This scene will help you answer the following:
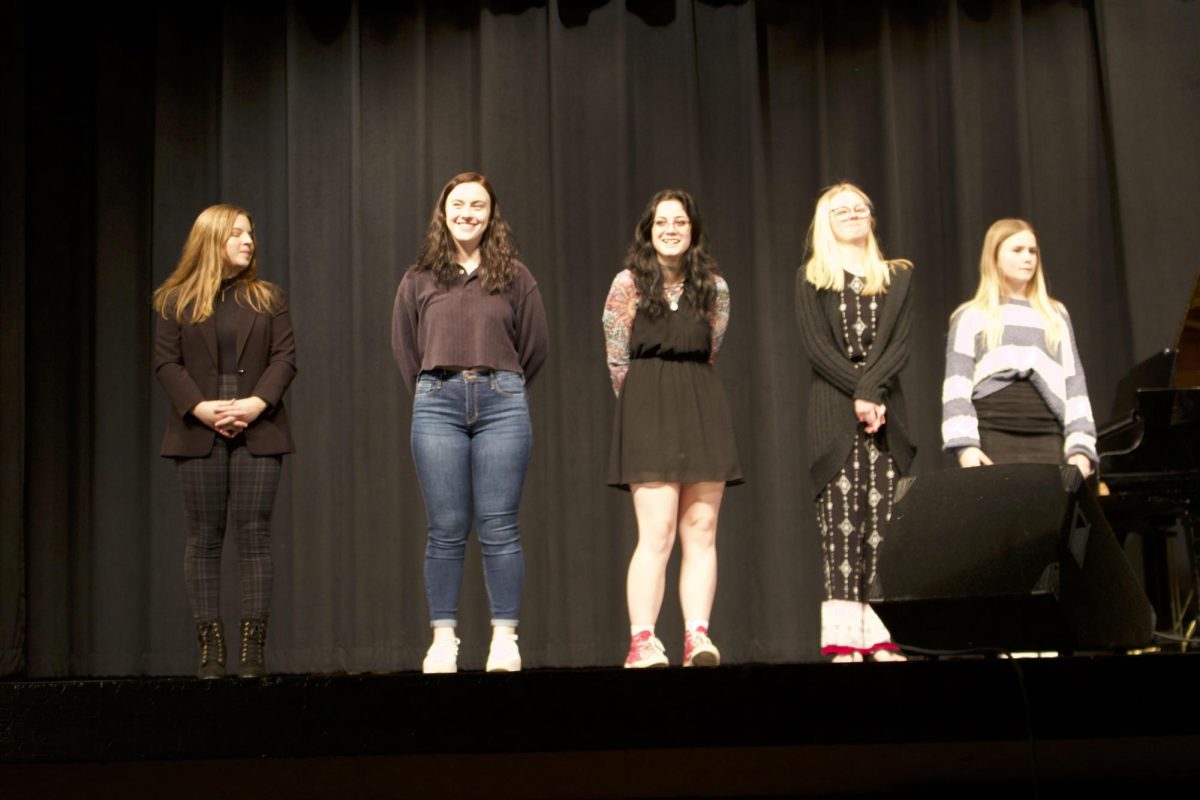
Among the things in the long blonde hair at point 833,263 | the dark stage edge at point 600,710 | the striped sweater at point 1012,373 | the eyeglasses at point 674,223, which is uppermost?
the eyeglasses at point 674,223

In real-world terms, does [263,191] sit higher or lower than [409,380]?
higher

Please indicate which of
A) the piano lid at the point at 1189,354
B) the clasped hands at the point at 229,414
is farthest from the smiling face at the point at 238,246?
the piano lid at the point at 1189,354

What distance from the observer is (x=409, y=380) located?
3969 mm

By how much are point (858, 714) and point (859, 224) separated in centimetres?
178

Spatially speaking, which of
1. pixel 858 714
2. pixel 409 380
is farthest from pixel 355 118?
pixel 858 714

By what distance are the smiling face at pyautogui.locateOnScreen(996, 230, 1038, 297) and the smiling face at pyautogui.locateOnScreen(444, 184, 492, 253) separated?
67.9 inches

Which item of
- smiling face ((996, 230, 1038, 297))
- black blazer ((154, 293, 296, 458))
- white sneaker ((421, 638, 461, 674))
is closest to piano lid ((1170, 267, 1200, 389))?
smiling face ((996, 230, 1038, 297))

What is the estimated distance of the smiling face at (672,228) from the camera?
407 cm

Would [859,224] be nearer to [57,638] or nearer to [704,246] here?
[704,246]

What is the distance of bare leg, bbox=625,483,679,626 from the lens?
12.9 feet

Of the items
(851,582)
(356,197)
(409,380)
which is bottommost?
(851,582)

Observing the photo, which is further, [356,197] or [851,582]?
[356,197]

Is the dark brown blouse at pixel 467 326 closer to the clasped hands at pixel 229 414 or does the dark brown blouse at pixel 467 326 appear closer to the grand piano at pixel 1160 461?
the clasped hands at pixel 229 414

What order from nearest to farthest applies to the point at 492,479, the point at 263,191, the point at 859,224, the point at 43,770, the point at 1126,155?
the point at 43,770 < the point at 492,479 < the point at 859,224 < the point at 1126,155 < the point at 263,191
